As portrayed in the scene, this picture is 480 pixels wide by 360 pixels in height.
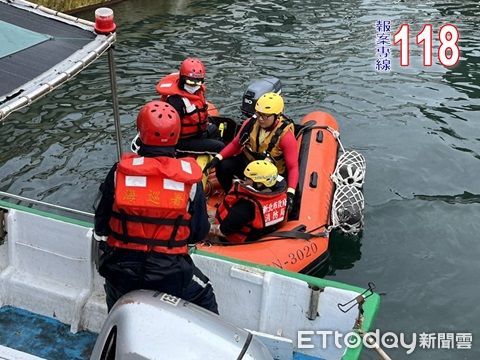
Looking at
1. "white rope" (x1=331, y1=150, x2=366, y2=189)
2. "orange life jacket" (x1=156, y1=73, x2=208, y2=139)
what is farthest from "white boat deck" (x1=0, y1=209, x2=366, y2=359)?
"white rope" (x1=331, y1=150, x2=366, y2=189)

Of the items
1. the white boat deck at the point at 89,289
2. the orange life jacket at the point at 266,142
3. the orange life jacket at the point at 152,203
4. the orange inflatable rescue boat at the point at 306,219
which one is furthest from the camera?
the orange life jacket at the point at 266,142

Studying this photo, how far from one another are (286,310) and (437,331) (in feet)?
7.37

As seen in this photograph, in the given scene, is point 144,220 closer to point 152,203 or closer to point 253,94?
point 152,203

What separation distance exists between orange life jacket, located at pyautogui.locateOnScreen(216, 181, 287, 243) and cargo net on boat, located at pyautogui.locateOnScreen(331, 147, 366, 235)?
850 millimetres

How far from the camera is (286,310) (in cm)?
441

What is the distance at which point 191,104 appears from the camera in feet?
22.5

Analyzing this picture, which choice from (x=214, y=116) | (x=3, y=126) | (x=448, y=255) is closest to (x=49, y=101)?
(x=3, y=126)

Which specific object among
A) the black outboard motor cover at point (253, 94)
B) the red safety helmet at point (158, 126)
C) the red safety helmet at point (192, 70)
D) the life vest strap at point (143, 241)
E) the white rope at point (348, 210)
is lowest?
the white rope at point (348, 210)

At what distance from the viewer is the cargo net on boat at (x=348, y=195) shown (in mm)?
6676

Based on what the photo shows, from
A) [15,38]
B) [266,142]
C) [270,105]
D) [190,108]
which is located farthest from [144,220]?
[190,108]

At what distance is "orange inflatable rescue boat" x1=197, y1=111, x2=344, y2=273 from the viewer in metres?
5.74

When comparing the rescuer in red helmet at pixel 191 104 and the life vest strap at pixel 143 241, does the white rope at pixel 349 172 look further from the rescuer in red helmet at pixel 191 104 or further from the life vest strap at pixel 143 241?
the life vest strap at pixel 143 241

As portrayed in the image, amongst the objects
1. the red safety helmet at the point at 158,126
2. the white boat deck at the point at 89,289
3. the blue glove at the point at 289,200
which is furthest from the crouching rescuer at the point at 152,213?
the blue glove at the point at 289,200

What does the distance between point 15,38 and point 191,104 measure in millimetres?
2556
